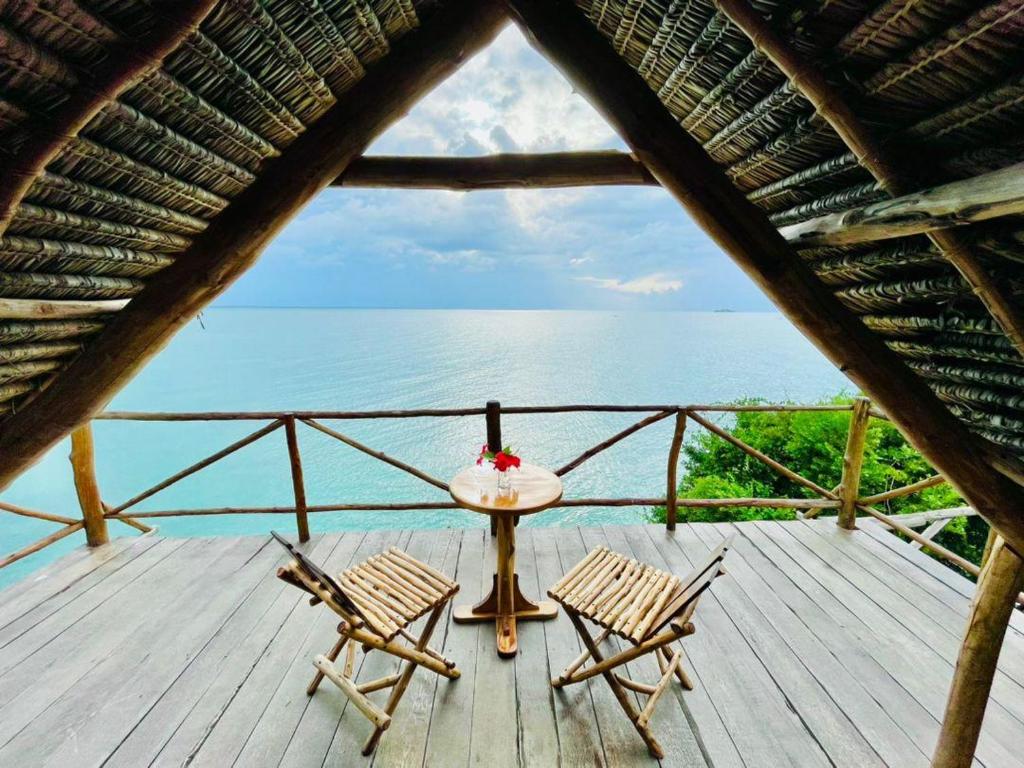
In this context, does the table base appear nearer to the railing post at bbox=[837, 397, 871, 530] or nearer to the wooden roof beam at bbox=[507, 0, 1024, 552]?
the wooden roof beam at bbox=[507, 0, 1024, 552]

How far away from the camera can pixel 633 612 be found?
2014mm

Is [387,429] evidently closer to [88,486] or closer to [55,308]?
[88,486]

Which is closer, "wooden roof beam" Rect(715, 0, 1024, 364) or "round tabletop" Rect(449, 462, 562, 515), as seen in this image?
"wooden roof beam" Rect(715, 0, 1024, 364)

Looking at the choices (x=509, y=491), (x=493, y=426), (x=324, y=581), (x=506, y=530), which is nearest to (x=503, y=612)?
(x=506, y=530)

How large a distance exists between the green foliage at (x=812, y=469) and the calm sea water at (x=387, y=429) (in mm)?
3607

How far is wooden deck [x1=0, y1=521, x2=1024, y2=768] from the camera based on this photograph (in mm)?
1907

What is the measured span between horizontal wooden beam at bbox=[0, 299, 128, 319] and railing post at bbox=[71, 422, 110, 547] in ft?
7.35

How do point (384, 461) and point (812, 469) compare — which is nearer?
point (384, 461)

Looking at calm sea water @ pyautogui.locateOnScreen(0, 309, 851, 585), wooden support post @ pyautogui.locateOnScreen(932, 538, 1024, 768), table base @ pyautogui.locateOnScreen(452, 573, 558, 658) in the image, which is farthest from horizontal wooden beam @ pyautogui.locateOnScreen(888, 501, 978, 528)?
calm sea water @ pyautogui.locateOnScreen(0, 309, 851, 585)

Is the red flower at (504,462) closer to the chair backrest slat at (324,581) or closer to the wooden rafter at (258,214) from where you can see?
the chair backrest slat at (324,581)

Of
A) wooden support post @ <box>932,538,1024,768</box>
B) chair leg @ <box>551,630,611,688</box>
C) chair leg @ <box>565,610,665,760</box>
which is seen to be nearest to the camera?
wooden support post @ <box>932,538,1024,768</box>

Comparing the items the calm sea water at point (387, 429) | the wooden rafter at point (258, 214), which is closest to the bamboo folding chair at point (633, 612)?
the wooden rafter at point (258, 214)

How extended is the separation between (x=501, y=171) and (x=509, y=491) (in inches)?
65.1

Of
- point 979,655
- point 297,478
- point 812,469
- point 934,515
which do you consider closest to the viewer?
point 979,655
